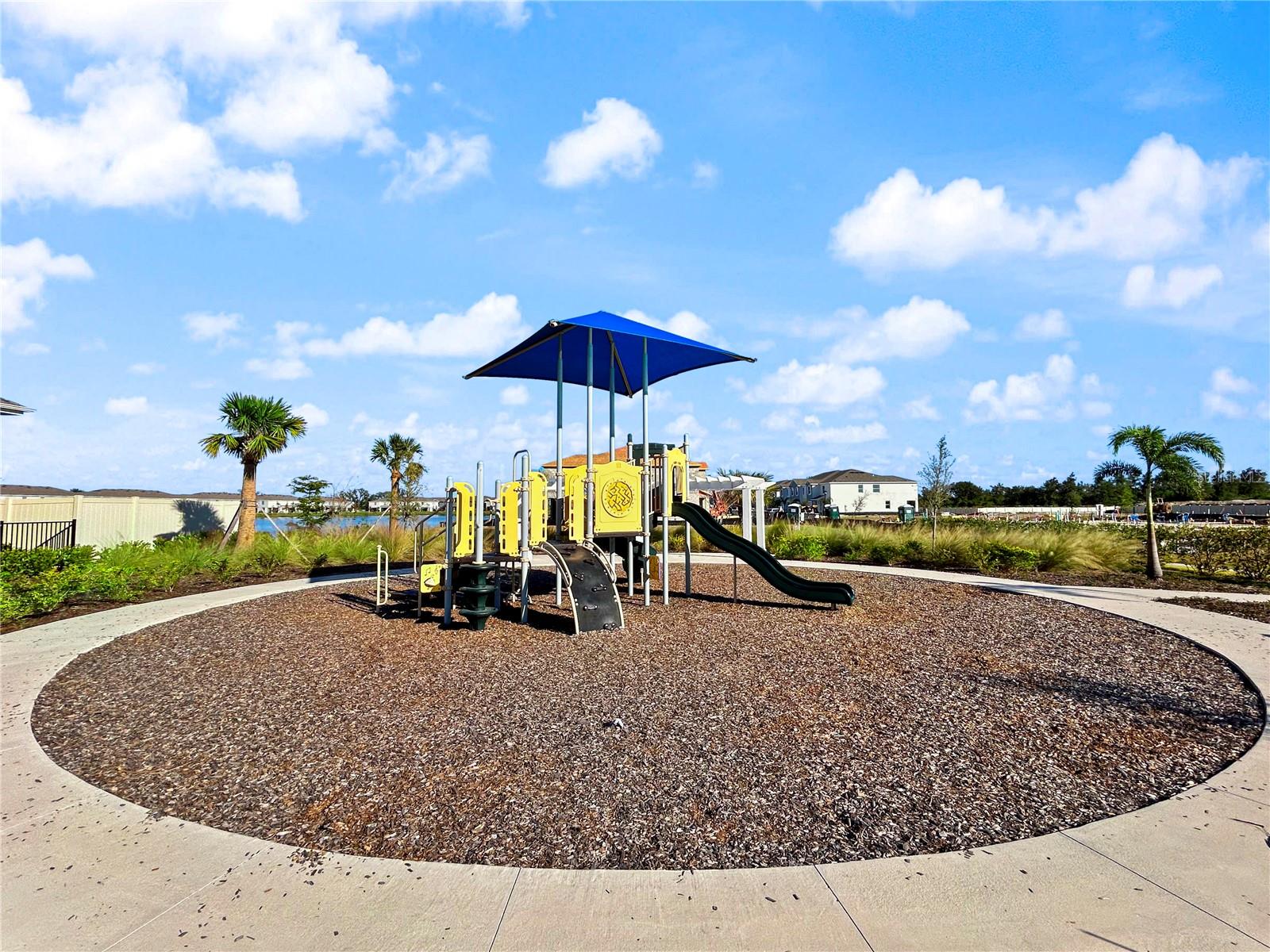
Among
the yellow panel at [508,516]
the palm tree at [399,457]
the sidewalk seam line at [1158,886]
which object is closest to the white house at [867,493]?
the palm tree at [399,457]

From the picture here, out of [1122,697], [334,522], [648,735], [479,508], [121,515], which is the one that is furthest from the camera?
[334,522]

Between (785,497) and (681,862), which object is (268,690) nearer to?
(681,862)

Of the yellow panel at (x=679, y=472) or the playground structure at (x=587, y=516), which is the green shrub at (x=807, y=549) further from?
the yellow panel at (x=679, y=472)

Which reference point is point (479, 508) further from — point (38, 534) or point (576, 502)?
point (38, 534)

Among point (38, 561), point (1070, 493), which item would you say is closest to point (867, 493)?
point (1070, 493)

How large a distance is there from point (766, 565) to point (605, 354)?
5.31m

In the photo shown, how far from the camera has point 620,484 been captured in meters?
11.0

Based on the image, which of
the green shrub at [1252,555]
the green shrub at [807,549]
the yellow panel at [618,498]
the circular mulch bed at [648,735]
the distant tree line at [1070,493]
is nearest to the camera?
the circular mulch bed at [648,735]

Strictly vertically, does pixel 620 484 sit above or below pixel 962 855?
above

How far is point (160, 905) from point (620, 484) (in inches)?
331

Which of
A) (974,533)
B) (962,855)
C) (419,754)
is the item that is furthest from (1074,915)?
(974,533)

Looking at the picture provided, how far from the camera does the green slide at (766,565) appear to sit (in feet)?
34.4

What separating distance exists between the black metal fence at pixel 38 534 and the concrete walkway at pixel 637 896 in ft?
46.2

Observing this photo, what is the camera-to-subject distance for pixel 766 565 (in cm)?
1138
